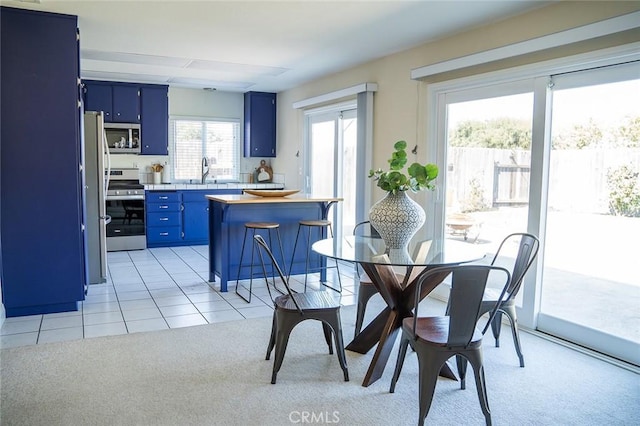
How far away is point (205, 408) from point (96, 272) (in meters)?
3.03

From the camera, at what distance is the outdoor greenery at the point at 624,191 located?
3.09 meters

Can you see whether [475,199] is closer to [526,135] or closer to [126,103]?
[526,135]

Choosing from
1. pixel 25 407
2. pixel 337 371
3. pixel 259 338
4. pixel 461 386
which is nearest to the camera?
pixel 25 407

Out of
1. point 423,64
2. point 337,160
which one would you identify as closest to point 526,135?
point 423,64

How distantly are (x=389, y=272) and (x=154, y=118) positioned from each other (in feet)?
17.8

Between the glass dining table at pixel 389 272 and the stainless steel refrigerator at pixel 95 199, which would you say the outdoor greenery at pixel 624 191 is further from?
the stainless steel refrigerator at pixel 95 199

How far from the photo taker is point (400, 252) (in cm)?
303

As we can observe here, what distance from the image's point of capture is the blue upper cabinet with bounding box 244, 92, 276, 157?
307 inches

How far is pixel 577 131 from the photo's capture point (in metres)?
3.42

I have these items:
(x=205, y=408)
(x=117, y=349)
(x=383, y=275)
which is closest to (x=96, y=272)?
(x=117, y=349)

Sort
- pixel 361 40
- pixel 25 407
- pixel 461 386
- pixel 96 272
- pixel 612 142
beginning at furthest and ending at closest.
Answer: pixel 96 272, pixel 361 40, pixel 612 142, pixel 461 386, pixel 25 407

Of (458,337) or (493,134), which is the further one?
(493,134)

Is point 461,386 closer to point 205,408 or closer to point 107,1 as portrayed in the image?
point 205,408

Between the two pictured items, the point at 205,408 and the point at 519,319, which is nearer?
the point at 205,408
